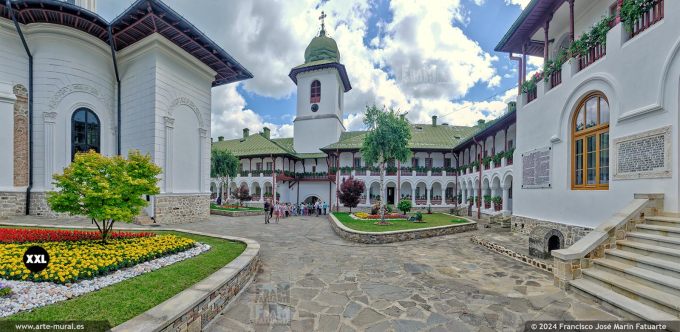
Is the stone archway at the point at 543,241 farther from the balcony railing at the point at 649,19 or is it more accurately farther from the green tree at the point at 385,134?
the green tree at the point at 385,134

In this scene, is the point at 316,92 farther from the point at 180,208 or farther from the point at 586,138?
the point at 586,138

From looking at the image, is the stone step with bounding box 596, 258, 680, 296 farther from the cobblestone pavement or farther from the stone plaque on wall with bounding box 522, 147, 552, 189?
the stone plaque on wall with bounding box 522, 147, 552, 189

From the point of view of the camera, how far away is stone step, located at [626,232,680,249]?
16.1ft

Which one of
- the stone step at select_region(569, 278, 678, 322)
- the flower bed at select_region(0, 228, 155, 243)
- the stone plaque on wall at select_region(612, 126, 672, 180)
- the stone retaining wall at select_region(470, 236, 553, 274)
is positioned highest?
the stone plaque on wall at select_region(612, 126, 672, 180)

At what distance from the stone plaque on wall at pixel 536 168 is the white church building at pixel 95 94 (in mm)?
15975


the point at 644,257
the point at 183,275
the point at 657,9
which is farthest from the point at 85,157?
the point at 657,9

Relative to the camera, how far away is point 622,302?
4266mm

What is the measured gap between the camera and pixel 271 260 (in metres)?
7.75

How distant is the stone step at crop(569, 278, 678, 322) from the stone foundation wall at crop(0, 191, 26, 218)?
1964 cm

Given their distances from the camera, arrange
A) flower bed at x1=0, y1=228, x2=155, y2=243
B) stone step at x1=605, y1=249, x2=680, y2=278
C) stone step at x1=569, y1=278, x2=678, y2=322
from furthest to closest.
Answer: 1. flower bed at x1=0, y1=228, x2=155, y2=243
2. stone step at x1=605, y1=249, x2=680, y2=278
3. stone step at x1=569, y1=278, x2=678, y2=322

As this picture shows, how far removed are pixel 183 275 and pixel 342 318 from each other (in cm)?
287

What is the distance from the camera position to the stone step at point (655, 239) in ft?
16.1

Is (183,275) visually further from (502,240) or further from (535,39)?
(535,39)

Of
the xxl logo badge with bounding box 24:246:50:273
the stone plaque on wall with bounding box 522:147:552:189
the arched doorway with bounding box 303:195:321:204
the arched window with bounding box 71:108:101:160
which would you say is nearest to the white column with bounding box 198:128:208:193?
the arched window with bounding box 71:108:101:160
